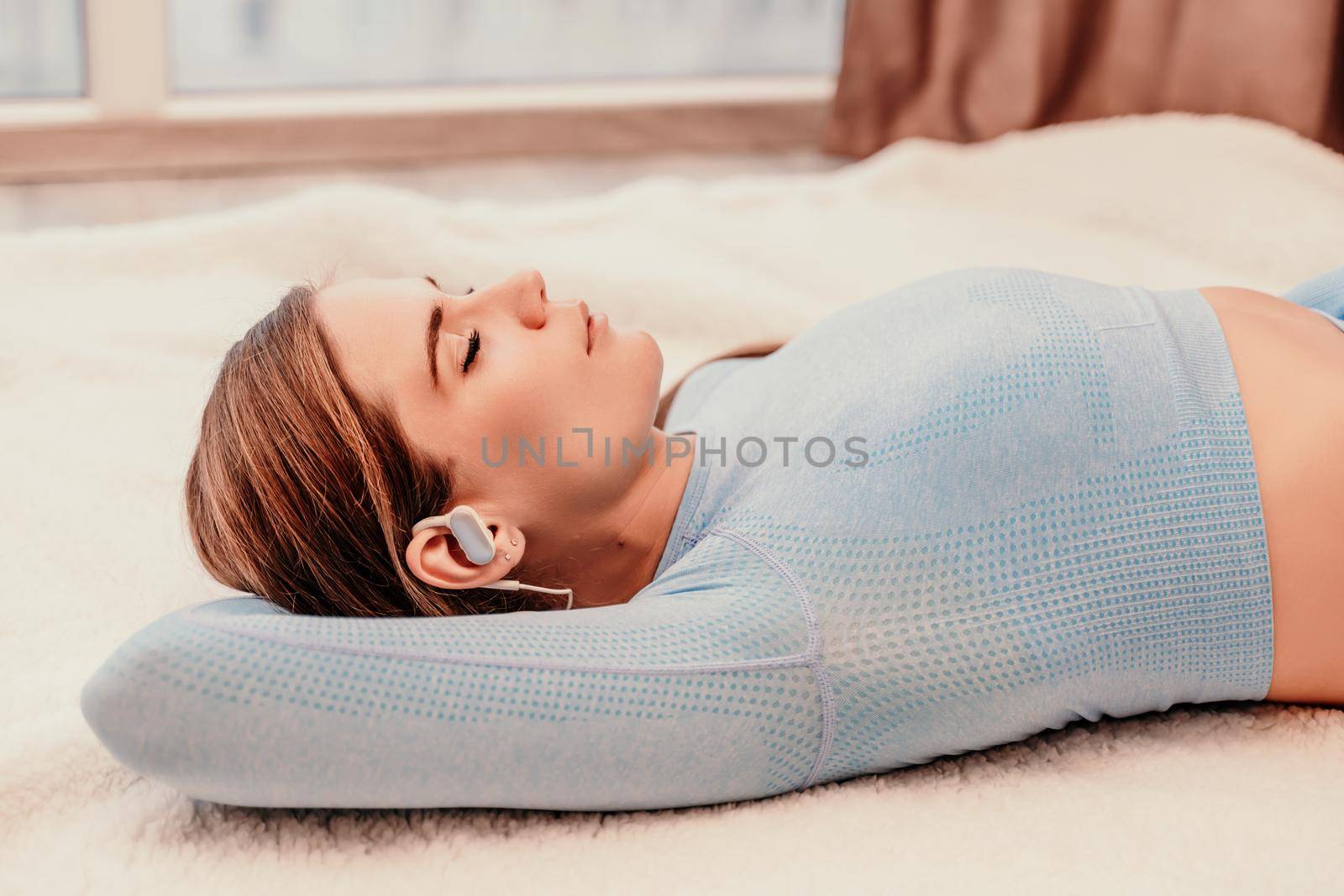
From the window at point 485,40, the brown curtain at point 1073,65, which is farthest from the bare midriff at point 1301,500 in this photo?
the window at point 485,40

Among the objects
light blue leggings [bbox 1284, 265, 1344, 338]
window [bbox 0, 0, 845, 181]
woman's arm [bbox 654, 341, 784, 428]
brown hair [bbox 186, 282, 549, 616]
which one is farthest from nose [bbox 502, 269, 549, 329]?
window [bbox 0, 0, 845, 181]

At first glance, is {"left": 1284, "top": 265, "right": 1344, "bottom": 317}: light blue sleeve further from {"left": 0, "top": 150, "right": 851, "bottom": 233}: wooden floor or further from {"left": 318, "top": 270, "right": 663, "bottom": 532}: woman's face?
{"left": 0, "top": 150, "right": 851, "bottom": 233}: wooden floor

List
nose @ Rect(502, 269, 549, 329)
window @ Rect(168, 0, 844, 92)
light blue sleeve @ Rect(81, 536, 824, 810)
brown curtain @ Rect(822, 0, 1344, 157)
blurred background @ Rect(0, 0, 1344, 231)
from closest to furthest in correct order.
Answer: light blue sleeve @ Rect(81, 536, 824, 810) → nose @ Rect(502, 269, 549, 329) → brown curtain @ Rect(822, 0, 1344, 157) → blurred background @ Rect(0, 0, 1344, 231) → window @ Rect(168, 0, 844, 92)

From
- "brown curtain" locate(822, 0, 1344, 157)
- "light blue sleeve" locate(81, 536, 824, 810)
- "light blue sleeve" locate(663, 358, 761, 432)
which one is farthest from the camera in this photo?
"brown curtain" locate(822, 0, 1344, 157)

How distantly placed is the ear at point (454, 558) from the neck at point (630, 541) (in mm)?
88

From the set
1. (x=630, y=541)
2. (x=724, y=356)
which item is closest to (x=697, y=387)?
(x=724, y=356)

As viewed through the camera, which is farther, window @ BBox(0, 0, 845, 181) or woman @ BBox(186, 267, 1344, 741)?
window @ BBox(0, 0, 845, 181)

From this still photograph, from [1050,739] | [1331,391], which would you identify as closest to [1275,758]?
[1050,739]

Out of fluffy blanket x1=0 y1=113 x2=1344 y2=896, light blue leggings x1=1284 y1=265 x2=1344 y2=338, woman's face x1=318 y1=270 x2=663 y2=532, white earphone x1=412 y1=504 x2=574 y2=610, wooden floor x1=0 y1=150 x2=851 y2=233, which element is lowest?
wooden floor x1=0 y1=150 x2=851 y2=233

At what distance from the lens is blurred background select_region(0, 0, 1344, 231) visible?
2.48 m

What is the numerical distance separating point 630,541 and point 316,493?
0.29 metres

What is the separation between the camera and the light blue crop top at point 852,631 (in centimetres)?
90

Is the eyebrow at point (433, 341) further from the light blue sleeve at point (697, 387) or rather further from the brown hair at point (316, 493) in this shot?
the light blue sleeve at point (697, 387)

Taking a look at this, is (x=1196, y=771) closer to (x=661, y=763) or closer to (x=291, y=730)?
(x=661, y=763)
